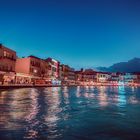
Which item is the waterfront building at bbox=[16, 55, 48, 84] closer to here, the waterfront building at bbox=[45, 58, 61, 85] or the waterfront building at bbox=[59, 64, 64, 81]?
the waterfront building at bbox=[45, 58, 61, 85]

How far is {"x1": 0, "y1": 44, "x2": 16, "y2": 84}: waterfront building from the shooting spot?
256 ft

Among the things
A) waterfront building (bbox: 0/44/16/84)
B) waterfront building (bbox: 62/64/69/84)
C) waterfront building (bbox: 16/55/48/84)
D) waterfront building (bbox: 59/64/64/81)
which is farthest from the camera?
waterfront building (bbox: 62/64/69/84)

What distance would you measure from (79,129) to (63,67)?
165 metres

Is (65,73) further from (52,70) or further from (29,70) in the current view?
(29,70)

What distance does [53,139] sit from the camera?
41.9 feet

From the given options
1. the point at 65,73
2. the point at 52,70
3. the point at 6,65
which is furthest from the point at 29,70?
the point at 65,73

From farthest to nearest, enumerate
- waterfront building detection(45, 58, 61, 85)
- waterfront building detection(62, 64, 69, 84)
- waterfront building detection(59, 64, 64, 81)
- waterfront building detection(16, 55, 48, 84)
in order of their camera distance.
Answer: waterfront building detection(62, 64, 69, 84) → waterfront building detection(59, 64, 64, 81) → waterfront building detection(45, 58, 61, 85) → waterfront building detection(16, 55, 48, 84)

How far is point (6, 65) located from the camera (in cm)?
8200

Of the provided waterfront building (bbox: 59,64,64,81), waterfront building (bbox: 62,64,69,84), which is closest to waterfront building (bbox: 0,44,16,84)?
waterfront building (bbox: 59,64,64,81)

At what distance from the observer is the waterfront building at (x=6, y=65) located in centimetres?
7804

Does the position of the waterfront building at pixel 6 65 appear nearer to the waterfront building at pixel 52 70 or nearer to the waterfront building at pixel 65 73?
the waterfront building at pixel 52 70

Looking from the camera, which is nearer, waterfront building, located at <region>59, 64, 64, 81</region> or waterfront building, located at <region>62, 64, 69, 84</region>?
waterfront building, located at <region>59, 64, 64, 81</region>

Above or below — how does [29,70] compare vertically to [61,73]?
below

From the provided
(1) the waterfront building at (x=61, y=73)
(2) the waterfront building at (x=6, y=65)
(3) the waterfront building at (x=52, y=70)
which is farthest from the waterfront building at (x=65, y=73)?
(2) the waterfront building at (x=6, y=65)
